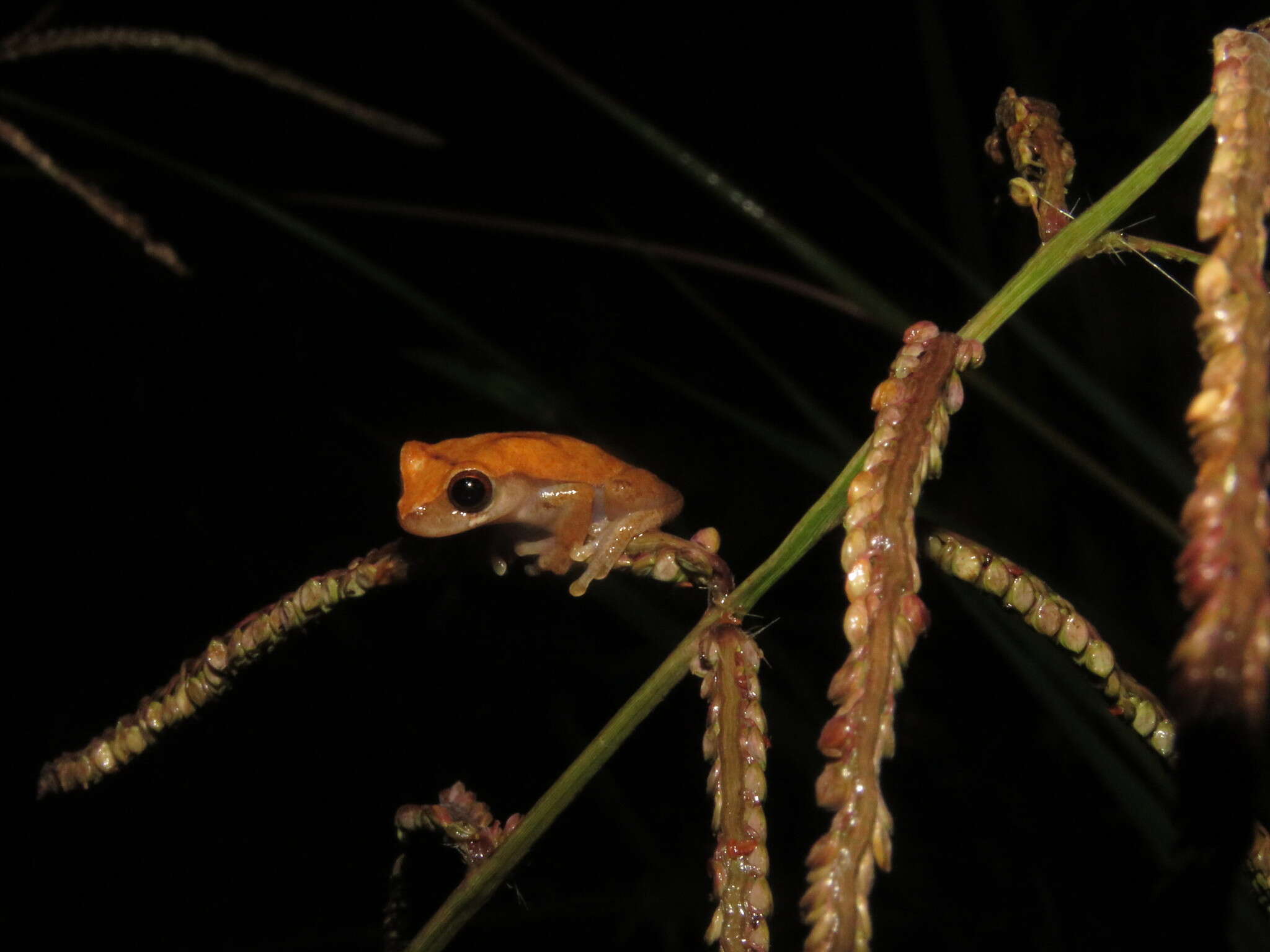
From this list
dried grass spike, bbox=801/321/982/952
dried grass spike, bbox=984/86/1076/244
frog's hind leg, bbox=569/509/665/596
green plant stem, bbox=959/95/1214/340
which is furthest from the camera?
frog's hind leg, bbox=569/509/665/596

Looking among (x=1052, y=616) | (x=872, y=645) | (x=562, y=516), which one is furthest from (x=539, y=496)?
(x=872, y=645)

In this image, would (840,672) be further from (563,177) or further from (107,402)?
(563,177)

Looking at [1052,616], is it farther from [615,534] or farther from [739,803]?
[615,534]

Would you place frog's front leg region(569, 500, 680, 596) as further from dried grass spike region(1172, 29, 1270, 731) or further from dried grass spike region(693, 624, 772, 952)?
dried grass spike region(1172, 29, 1270, 731)

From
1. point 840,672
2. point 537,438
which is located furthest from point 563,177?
point 840,672

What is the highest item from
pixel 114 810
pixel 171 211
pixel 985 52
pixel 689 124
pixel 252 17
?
pixel 985 52

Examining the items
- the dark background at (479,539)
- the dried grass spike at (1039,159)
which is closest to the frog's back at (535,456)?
the dark background at (479,539)

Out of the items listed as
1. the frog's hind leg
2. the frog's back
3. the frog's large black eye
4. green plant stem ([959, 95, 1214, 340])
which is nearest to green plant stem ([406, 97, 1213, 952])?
green plant stem ([959, 95, 1214, 340])
